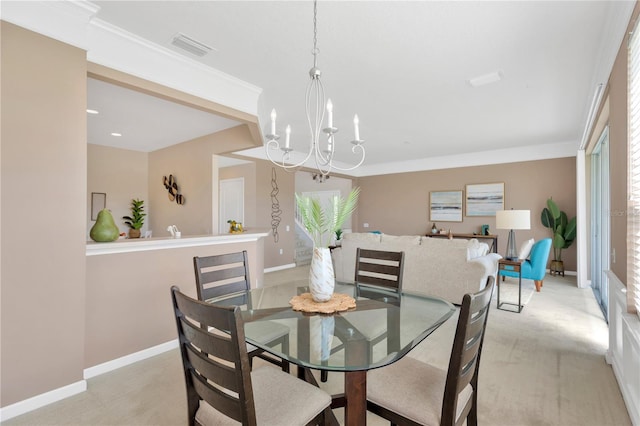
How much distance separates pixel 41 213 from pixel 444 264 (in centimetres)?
399

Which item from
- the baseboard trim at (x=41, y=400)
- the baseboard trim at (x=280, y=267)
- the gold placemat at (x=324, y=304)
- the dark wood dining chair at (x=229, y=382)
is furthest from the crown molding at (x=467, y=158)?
the dark wood dining chair at (x=229, y=382)

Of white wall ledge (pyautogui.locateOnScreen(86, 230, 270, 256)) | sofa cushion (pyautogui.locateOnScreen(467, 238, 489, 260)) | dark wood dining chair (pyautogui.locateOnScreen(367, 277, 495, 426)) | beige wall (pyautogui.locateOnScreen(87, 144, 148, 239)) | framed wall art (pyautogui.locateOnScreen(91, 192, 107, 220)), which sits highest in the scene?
beige wall (pyautogui.locateOnScreen(87, 144, 148, 239))

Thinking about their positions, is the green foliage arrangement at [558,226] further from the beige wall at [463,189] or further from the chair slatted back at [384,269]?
the chair slatted back at [384,269]

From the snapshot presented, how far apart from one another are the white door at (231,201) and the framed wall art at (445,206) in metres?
4.75

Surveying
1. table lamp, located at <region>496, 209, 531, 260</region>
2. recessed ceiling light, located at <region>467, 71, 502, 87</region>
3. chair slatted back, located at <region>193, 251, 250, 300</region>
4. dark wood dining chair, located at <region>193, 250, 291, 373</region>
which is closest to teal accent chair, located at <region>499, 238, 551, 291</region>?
table lamp, located at <region>496, 209, 531, 260</region>

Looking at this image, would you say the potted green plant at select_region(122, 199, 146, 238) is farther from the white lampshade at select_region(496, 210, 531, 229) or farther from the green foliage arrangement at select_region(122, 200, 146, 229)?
the white lampshade at select_region(496, 210, 531, 229)

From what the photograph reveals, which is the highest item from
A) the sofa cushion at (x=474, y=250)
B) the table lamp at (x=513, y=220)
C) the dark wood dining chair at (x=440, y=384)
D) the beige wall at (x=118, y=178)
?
the beige wall at (x=118, y=178)

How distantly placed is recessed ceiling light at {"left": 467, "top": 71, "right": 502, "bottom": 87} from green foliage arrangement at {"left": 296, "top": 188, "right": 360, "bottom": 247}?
2357mm

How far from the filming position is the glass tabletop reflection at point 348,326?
1.19m

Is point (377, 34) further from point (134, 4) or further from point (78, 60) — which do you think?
point (78, 60)

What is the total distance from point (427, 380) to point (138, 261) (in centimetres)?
Result: 243

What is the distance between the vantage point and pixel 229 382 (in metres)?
1.02

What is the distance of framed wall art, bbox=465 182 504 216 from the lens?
6797 millimetres

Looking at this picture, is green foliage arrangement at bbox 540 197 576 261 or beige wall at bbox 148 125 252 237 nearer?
beige wall at bbox 148 125 252 237
